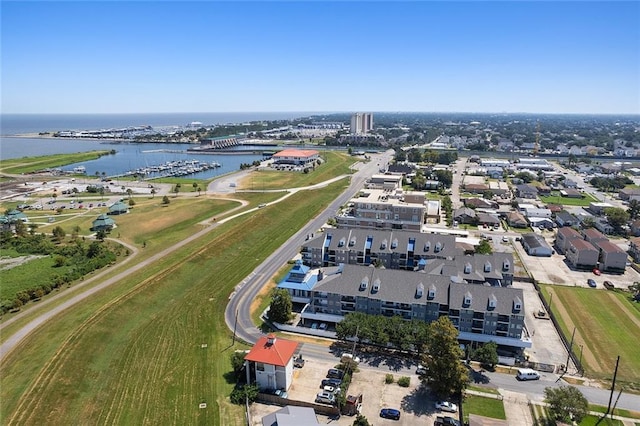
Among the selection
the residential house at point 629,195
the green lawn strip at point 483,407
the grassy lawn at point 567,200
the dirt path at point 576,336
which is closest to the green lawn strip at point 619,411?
the dirt path at point 576,336

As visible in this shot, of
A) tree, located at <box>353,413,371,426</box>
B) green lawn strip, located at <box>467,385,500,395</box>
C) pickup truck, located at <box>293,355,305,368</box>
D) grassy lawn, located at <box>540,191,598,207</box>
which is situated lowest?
green lawn strip, located at <box>467,385,500,395</box>

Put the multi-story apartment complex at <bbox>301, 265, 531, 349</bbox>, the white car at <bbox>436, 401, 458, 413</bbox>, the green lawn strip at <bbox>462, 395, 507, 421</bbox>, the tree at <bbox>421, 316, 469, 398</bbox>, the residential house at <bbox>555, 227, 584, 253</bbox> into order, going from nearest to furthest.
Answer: the green lawn strip at <bbox>462, 395, 507, 421</bbox> → the white car at <bbox>436, 401, 458, 413</bbox> → the tree at <bbox>421, 316, 469, 398</bbox> → the multi-story apartment complex at <bbox>301, 265, 531, 349</bbox> → the residential house at <bbox>555, 227, 584, 253</bbox>

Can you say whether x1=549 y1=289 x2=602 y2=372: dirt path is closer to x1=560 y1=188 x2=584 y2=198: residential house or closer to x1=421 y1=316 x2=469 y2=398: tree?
x1=421 y1=316 x2=469 y2=398: tree

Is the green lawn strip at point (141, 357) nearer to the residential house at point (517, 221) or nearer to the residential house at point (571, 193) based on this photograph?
the residential house at point (517, 221)

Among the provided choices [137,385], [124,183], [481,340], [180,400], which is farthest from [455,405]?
[124,183]

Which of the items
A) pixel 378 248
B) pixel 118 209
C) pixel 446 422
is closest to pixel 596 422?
pixel 446 422

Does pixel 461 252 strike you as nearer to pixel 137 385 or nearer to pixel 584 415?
pixel 584 415

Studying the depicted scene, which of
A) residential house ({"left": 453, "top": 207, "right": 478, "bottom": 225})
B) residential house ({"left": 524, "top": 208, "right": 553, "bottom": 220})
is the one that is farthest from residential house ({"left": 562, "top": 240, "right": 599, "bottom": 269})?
residential house ({"left": 524, "top": 208, "right": 553, "bottom": 220})
